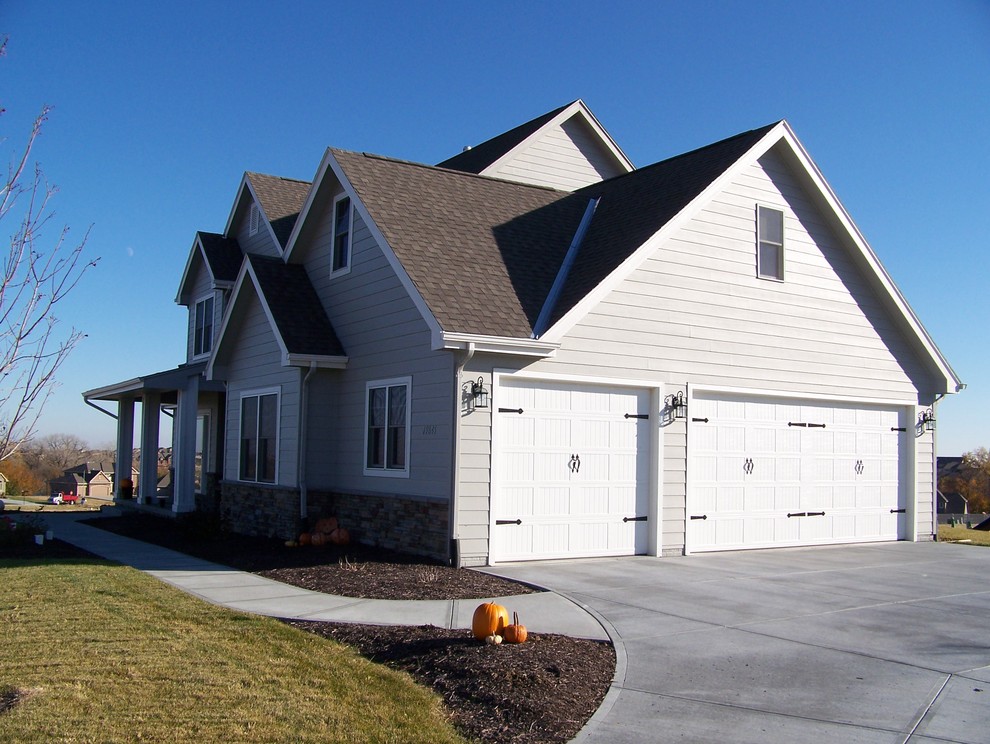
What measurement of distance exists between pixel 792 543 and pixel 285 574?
829 cm

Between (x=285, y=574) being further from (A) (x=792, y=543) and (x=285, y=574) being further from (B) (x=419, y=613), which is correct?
(A) (x=792, y=543)

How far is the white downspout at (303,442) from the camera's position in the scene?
49.0 ft

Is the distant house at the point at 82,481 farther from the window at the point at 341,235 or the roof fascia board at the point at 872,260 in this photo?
the roof fascia board at the point at 872,260

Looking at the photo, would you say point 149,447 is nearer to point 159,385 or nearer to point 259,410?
point 159,385

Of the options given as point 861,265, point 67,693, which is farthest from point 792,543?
point 67,693

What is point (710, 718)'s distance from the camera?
614 cm

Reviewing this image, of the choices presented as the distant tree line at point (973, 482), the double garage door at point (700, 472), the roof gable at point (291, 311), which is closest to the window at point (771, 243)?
the double garage door at point (700, 472)

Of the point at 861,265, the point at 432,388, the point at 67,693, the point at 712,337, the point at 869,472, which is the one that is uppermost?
the point at 861,265

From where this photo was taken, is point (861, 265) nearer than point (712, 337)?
No

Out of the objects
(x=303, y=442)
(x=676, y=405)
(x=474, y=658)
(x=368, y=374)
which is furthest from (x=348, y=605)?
(x=676, y=405)

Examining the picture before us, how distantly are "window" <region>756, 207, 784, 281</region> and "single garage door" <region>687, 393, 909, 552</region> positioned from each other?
6.93 ft

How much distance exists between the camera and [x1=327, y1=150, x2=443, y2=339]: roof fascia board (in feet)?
39.4

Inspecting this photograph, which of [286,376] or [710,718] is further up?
[286,376]

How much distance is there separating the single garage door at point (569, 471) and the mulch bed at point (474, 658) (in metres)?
1.31
